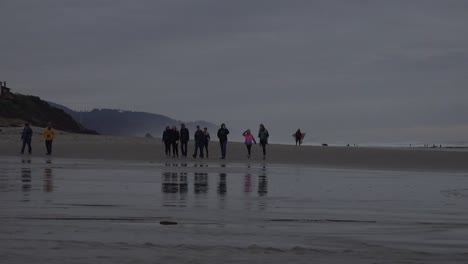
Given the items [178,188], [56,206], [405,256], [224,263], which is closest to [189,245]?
[224,263]

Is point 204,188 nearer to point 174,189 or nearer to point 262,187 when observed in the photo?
point 174,189

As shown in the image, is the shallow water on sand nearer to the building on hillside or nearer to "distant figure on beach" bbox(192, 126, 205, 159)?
"distant figure on beach" bbox(192, 126, 205, 159)

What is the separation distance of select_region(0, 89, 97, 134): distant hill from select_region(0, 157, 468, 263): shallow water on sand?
6598cm

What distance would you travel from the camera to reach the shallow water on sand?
24.6 ft

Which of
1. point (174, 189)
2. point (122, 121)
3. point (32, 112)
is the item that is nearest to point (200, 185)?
point (174, 189)

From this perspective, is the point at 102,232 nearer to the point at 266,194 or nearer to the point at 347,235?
the point at 347,235

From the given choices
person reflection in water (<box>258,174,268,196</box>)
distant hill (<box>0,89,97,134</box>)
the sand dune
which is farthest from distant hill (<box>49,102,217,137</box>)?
person reflection in water (<box>258,174,268,196</box>)

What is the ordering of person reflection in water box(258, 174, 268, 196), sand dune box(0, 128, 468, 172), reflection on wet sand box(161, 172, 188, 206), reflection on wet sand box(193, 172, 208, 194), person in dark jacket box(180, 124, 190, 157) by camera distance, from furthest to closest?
person in dark jacket box(180, 124, 190, 157)
sand dune box(0, 128, 468, 172)
reflection on wet sand box(193, 172, 208, 194)
person reflection in water box(258, 174, 268, 196)
reflection on wet sand box(161, 172, 188, 206)

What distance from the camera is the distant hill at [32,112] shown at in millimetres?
82812

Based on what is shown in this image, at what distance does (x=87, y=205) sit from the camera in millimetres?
11984

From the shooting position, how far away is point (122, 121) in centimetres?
14650

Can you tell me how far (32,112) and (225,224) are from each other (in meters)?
82.1

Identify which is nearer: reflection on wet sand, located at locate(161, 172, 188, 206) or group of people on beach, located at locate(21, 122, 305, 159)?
reflection on wet sand, located at locate(161, 172, 188, 206)

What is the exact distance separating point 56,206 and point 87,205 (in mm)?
507
